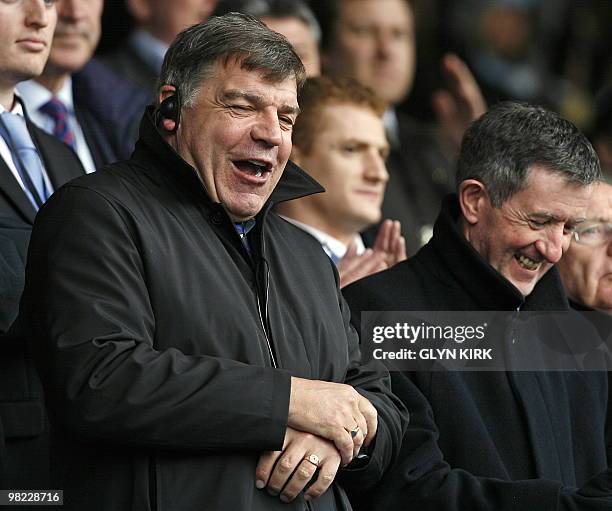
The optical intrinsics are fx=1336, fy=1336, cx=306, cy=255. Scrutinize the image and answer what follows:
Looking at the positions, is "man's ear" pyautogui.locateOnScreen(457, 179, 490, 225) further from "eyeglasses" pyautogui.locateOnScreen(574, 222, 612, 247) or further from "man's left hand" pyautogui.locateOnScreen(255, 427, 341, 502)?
"man's left hand" pyautogui.locateOnScreen(255, 427, 341, 502)

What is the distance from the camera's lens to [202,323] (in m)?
3.03

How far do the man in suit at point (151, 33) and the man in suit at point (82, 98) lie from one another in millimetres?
301

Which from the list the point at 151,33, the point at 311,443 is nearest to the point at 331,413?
the point at 311,443

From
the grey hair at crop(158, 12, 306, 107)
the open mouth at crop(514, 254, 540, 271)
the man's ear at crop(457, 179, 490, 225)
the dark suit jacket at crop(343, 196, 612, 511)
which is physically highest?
the grey hair at crop(158, 12, 306, 107)

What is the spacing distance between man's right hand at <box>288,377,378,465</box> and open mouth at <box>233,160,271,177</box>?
590mm

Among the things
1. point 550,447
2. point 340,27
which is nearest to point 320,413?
point 550,447

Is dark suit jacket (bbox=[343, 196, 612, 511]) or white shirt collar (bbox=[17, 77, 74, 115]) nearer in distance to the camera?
dark suit jacket (bbox=[343, 196, 612, 511])

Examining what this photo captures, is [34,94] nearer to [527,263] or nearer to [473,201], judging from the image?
[473,201]

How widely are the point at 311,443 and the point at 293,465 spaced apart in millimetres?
65

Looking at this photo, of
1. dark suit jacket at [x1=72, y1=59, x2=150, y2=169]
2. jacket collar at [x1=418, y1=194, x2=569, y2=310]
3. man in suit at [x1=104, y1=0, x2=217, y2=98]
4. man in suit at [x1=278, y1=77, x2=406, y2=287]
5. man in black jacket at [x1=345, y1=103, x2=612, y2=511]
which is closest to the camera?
man in black jacket at [x1=345, y1=103, x2=612, y2=511]

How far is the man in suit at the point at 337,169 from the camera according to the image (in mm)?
5020

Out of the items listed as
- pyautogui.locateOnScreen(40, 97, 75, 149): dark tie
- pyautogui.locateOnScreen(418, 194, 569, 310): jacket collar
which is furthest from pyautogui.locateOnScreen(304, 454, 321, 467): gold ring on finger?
pyautogui.locateOnScreen(40, 97, 75, 149): dark tie

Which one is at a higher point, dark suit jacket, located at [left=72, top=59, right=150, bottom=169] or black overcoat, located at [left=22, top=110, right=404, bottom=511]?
dark suit jacket, located at [left=72, top=59, right=150, bottom=169]

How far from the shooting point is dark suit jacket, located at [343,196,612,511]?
3.64 metres
